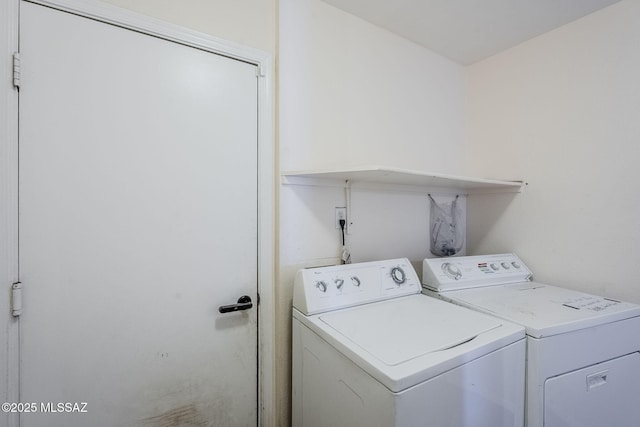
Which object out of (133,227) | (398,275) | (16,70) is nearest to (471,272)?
(398,275)

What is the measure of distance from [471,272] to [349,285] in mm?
820

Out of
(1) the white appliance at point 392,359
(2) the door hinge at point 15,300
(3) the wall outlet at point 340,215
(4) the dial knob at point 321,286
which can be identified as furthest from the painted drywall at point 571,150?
(2) the door hinge at point 15,300

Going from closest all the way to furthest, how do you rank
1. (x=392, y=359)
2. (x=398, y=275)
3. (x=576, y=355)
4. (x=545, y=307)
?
(x=392, y=359), (x=576, y=355), (x=545, y=307), (x=398, y=275)

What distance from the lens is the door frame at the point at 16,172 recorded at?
0.86m

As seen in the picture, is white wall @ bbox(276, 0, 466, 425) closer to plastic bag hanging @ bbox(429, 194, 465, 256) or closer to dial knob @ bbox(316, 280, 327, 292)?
plastic bag hanging @ bbox(429, 194, 465, 256)

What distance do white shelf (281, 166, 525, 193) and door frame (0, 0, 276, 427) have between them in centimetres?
18

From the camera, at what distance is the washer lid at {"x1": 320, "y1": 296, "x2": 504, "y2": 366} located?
33.2 inches

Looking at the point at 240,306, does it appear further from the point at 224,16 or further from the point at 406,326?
the point at 224,16

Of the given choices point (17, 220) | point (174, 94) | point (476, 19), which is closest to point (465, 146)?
point (476, 19)

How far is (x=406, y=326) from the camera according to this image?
102 cm

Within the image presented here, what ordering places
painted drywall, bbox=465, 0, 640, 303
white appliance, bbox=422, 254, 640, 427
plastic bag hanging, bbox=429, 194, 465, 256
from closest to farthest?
white appliance, bbox=422, 254, 640, 427 → painted drywall, bbox=465, 0, 640, 303 → plastic bag hanging, bbox=429, 194, 465, 256

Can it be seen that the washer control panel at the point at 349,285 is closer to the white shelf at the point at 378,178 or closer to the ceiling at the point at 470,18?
the white shelf at the point at 378,178

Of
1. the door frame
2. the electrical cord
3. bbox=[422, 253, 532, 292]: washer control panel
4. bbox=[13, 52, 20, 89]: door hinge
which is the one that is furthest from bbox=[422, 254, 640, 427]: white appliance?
bbox=[13, 52, 20, 89]: door hinge

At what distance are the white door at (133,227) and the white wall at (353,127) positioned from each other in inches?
7.7
